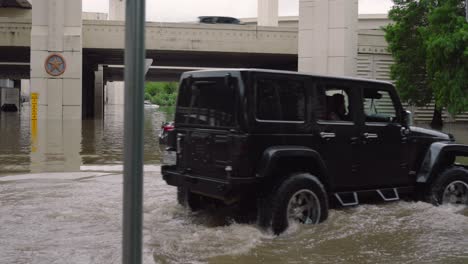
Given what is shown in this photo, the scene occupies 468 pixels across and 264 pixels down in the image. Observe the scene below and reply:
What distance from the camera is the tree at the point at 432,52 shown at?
20.6 metres

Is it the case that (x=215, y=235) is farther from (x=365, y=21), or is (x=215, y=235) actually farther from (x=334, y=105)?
(x=365, y=21)

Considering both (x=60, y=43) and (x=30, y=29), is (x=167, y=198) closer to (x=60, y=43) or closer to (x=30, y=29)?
(x=60, y=43)

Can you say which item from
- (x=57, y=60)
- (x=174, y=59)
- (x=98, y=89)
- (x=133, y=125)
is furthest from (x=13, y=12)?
(x=133, y=125)

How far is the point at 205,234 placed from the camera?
20.7ft

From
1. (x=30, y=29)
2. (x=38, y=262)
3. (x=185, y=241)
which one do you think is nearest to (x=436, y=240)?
(x=185, y=241)

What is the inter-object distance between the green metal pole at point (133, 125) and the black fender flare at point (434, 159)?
19.8 feet

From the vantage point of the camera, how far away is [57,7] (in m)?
29.7

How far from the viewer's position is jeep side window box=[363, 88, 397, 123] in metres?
7.30

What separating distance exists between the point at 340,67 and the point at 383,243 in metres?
25.5

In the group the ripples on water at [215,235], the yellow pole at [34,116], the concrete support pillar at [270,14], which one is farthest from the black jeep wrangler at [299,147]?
the concrete support pillar at [270,14]

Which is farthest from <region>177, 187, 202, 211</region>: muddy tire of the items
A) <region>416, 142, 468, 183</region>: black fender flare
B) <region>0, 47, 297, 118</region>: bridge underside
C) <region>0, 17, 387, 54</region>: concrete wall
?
<region>0, 47, 297, 118</region>: bridge underside

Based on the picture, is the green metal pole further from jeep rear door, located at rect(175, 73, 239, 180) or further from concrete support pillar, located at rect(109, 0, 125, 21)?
concrete support pillar, located at rect(109, 0, 125, 21)

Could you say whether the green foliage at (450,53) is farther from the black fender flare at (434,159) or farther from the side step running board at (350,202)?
the side step running board at (350,202)

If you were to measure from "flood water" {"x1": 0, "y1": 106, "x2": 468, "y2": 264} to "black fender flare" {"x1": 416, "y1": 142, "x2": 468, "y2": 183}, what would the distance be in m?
0.39
